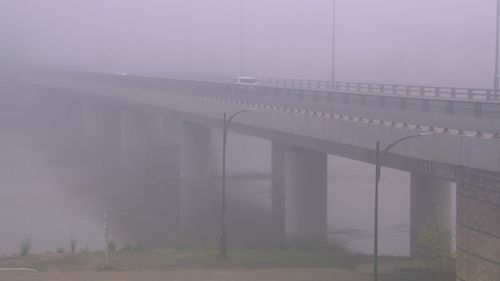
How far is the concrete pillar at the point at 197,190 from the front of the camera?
3612cm

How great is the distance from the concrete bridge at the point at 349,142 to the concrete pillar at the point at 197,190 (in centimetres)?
7

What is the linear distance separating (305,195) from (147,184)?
57.7 ft

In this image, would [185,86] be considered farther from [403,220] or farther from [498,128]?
[498,128]

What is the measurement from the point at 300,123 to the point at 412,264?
8.75 meters

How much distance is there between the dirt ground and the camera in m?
22.7

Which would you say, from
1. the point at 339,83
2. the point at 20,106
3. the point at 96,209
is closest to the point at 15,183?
the point at 96,209

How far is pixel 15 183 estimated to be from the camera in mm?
51969

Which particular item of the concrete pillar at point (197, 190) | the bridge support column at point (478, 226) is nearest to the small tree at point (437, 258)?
the bridge support column at point (478, 226)

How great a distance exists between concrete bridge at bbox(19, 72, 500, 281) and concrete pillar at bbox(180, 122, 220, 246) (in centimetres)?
7

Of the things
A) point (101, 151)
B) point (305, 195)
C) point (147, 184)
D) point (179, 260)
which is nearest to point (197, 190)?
point (147, 184)

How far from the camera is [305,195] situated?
3622 cm

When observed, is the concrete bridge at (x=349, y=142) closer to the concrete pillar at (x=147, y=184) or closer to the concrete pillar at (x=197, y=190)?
the concrete pillar at (x=197, y=190)

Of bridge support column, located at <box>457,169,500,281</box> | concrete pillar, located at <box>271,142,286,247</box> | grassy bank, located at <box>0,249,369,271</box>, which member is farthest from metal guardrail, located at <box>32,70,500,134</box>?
grassy bank, located at <box>0,249,369,271</box>

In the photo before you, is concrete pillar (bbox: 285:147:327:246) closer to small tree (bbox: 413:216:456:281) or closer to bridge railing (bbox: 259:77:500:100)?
bridge railing (bbox: 259:77:500:100)
